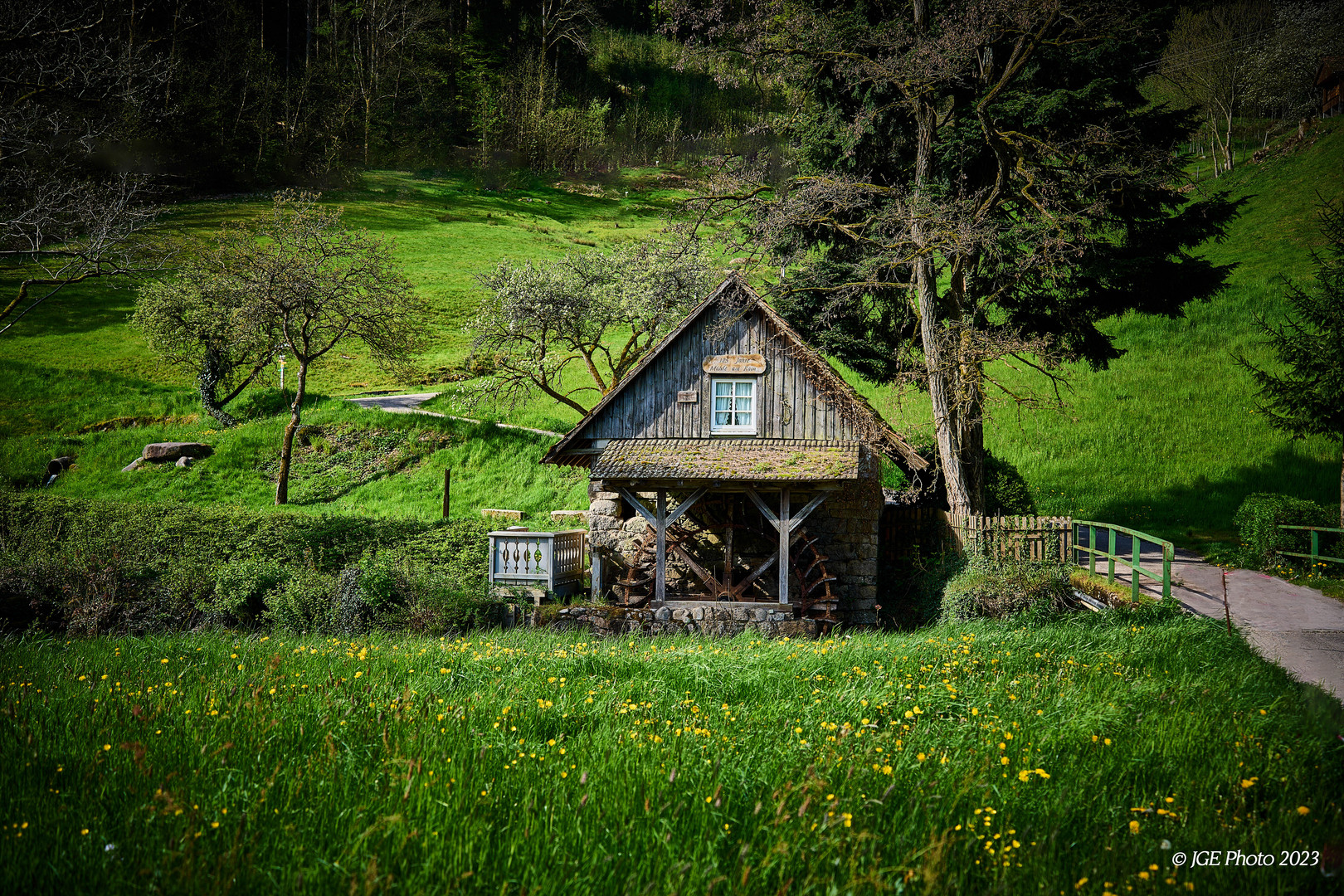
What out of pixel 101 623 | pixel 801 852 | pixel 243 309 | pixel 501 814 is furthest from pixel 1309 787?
pixel 243 309

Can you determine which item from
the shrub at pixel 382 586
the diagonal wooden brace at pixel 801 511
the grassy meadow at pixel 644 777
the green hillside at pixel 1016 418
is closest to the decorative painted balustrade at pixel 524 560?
the shrub at pixel 382 586

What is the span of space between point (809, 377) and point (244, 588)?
12.5 meters

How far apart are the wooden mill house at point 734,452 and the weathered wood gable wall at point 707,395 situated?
0.02 metres

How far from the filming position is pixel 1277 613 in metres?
12.5

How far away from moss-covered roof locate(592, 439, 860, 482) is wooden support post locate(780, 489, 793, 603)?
76 centimetres

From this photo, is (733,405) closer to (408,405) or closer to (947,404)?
(947,404)

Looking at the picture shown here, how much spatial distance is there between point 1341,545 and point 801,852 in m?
18.6

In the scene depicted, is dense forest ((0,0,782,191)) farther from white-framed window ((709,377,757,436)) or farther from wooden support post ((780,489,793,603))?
wooden support post ((780,489,793,603))

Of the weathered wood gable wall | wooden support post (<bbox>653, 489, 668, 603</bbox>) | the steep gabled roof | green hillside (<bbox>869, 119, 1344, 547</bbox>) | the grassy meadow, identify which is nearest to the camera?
the grassy meadow

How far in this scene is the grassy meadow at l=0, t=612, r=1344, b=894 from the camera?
3.49 metres

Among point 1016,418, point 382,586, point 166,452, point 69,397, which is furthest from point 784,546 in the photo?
point 69,397

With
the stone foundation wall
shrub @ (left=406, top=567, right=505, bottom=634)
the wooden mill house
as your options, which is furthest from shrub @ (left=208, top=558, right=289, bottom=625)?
the stone foundation wall

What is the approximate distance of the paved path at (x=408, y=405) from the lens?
103 ft

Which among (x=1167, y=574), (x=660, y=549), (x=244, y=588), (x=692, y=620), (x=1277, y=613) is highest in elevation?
(x=1167, y=574)
